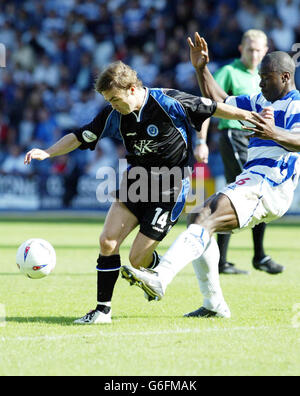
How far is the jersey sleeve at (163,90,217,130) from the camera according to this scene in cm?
554

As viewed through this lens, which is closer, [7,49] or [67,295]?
[67,295]

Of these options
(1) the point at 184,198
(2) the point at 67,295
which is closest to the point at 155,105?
(1) the point at 184,198

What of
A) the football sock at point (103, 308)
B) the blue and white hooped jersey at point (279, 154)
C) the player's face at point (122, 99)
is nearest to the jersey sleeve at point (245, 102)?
the blue and white hooped jersey at point (279, 154)

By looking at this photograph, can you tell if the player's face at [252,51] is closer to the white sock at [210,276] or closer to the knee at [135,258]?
the white sock at [210,276]

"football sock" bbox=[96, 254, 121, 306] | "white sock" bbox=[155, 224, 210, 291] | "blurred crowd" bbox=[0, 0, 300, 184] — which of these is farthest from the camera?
"blurred crowd" bbox=[0, 0, 300, 184]

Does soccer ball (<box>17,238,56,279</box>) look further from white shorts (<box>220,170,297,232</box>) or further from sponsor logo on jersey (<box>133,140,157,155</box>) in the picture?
white shorts (<box>220,170,297,232</box>)

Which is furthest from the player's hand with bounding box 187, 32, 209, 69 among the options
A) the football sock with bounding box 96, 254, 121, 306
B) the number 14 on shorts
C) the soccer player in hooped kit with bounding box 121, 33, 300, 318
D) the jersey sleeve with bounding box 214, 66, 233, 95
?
the jersey sleeve with bounding box 214, 66, 233, 95

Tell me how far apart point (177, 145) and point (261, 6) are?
15.4m

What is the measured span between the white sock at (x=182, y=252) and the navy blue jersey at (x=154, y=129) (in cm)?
107

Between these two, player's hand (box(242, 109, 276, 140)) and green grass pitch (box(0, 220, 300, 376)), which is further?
player's hand (box(242, 109, 276, 140))

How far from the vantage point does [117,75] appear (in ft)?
17.9

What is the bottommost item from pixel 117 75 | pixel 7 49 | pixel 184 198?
pixel 184 198
